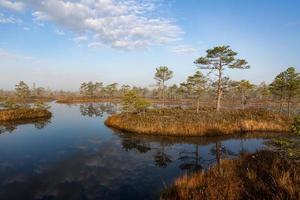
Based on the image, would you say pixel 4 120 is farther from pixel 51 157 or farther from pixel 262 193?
pixel 262 193

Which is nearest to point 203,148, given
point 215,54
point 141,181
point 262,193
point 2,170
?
point 141,181

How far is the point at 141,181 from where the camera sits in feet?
38.7

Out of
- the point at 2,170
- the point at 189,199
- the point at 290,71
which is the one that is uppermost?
the point at 290,71

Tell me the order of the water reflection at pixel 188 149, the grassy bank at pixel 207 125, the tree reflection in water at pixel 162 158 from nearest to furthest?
the tree reflection in water at pixel 162 158 < the water reflection at pixel 188 149 < the grassy bank at pixel 207 125

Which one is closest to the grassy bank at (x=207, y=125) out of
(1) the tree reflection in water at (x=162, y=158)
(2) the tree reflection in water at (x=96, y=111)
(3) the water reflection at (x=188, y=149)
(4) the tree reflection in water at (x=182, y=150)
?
(3) the water reflection at (x=188, y=149)

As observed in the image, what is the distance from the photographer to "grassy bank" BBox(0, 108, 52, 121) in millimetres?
34625

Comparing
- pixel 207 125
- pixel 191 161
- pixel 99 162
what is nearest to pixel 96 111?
pixel 207 125

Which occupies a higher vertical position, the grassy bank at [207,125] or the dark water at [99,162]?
the grassy bank at [207,125]

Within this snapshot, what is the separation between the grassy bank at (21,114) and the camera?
34.6m

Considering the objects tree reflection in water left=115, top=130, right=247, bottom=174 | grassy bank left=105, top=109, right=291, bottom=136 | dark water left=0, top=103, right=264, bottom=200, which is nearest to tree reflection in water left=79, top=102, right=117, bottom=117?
grassy bank left=105, top=109, right=291, bottom=136

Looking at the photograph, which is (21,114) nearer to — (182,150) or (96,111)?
(96,111)

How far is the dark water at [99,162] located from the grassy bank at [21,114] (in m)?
11.8

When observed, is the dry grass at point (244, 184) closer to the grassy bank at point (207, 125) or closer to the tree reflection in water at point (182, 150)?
the tree reflection in water at point (182, 150)

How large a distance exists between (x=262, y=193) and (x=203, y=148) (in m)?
11.2
